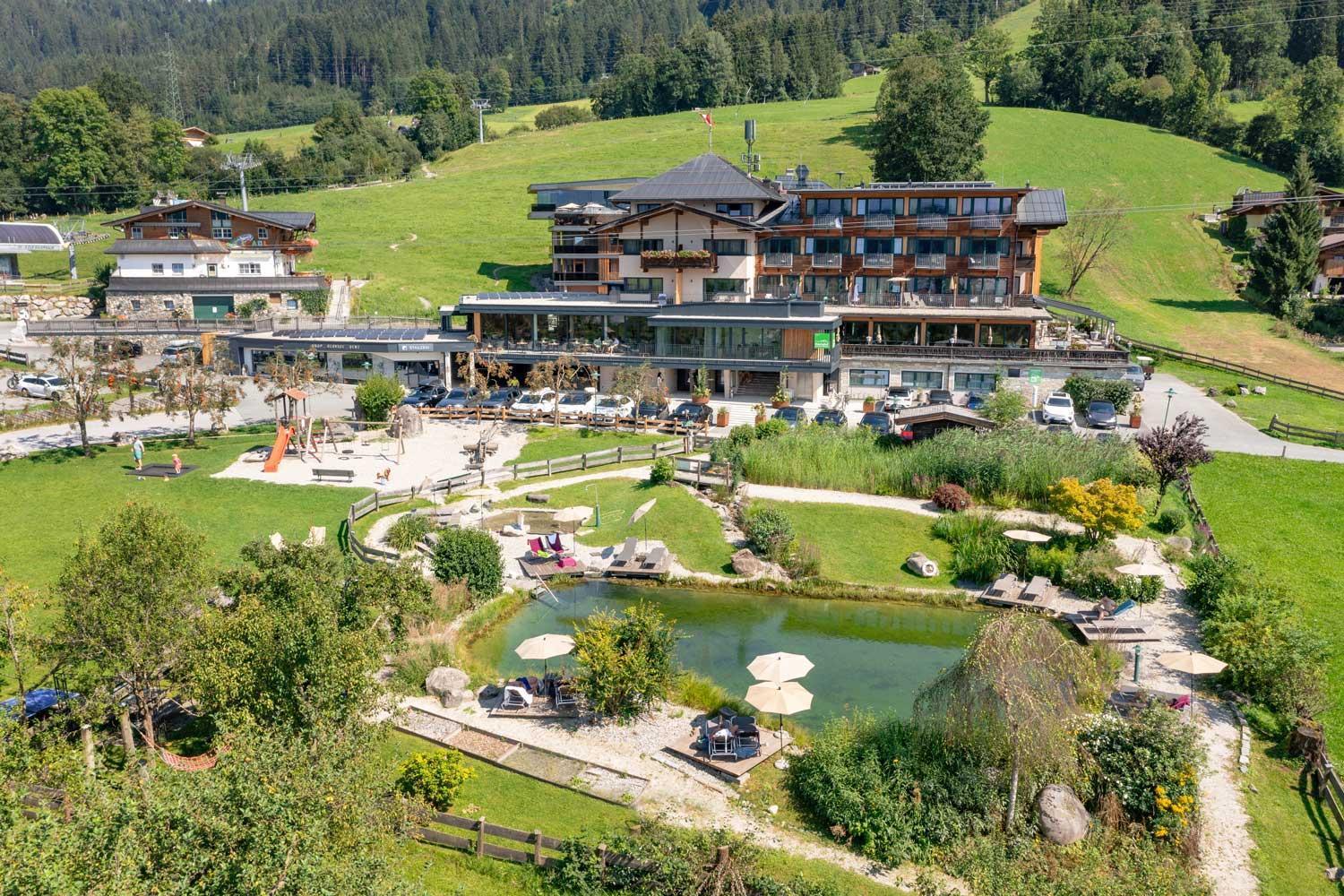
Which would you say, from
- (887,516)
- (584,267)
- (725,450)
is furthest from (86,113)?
(887,516)

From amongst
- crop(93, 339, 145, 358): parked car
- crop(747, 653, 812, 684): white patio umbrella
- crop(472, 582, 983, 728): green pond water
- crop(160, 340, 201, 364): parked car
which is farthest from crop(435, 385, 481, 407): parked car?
crop(747, 653, 812, 684): white patio umbrella

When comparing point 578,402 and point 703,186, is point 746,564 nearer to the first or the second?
point 578,402

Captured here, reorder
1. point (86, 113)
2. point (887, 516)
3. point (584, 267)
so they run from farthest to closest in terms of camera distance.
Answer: point (86, 113) → point (584, 267) → point (887, 516)

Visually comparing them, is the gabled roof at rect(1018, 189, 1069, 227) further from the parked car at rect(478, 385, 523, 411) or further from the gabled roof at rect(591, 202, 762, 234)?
the parked car at rect(478, 385, 523, 411)

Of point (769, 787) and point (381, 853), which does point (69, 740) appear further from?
point (769, 787)

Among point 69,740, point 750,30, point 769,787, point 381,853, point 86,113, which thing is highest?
point 750,30

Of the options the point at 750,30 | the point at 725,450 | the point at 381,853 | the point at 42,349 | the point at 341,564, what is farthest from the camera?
the point at 750,30

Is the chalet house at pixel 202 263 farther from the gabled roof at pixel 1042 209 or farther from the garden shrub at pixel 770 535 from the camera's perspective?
the garden shrub at pixel 770 535
